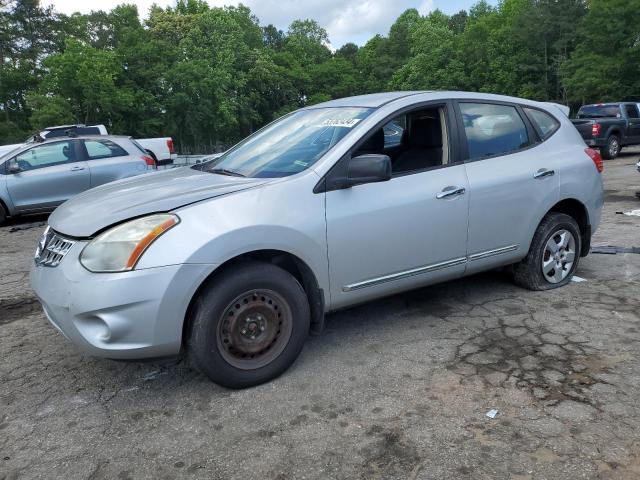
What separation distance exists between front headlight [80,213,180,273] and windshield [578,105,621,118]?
1818 cm

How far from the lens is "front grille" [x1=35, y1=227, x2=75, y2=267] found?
10.3 ft

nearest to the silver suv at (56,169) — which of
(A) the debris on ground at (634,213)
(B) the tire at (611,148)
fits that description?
(A) the debris on ground at (634,213)

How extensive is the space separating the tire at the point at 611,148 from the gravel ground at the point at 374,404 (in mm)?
14738

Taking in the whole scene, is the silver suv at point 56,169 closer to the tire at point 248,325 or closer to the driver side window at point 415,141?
the driver side window at point 415,141

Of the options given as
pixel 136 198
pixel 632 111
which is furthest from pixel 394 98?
pixel 632 111

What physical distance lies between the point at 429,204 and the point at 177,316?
1.88 meters

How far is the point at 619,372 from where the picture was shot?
10.9 feet

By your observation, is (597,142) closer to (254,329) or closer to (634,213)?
(634,213)

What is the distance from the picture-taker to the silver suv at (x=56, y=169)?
32.9 feet

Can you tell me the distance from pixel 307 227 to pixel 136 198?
104 cm

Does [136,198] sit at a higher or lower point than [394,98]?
lower

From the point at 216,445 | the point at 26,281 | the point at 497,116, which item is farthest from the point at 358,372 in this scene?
the point at 26,281

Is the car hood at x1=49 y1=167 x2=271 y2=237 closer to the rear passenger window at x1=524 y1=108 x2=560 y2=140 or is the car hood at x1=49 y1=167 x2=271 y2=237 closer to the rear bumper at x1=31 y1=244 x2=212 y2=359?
the rear bumper at x1=31 y1=244 x2=212 y2=359

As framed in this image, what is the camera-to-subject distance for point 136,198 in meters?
3.32
